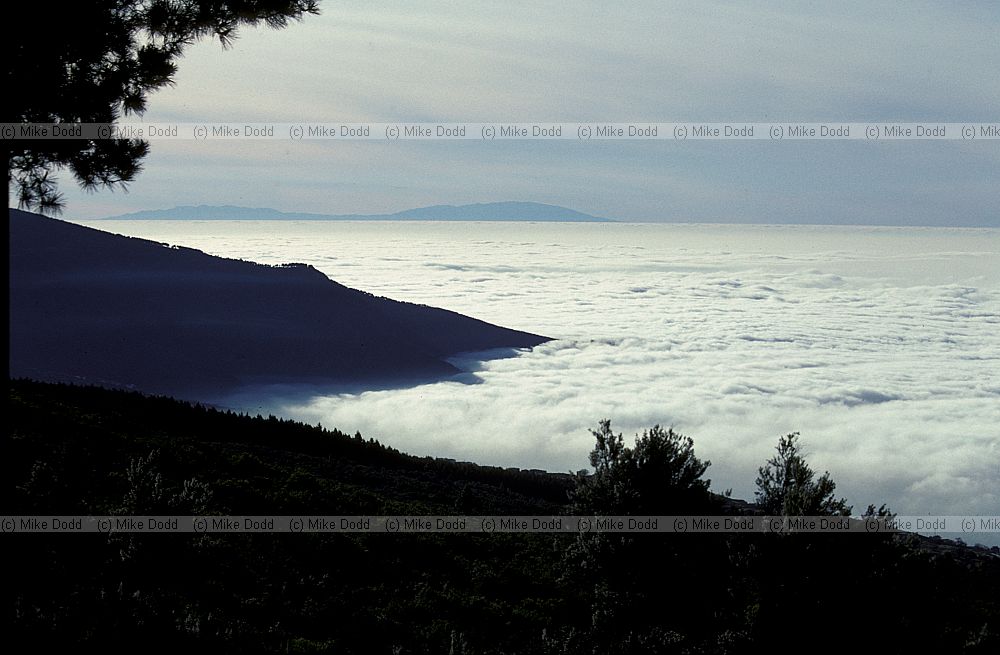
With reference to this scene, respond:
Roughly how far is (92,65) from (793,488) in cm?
1157

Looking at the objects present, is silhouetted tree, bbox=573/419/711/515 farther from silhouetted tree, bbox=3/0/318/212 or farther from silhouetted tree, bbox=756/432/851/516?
silhouetted tree, bbox=3/0/318/212

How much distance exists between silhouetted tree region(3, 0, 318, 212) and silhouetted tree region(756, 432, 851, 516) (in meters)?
9.78

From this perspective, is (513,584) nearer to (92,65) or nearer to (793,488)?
(793,488)

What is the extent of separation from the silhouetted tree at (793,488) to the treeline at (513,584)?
0.09ft

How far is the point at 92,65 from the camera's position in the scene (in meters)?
11.0

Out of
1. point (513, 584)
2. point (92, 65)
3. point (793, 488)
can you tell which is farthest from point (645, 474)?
point (92, 65)

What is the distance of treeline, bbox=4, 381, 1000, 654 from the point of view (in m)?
9.52

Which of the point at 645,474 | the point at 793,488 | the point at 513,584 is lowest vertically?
the point at 513,584

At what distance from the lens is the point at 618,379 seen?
190m

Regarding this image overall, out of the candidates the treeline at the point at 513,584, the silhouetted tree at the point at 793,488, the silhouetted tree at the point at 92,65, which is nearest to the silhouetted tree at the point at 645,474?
the treeline at the point at 513,584

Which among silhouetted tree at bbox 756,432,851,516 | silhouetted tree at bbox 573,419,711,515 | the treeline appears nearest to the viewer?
the treeline

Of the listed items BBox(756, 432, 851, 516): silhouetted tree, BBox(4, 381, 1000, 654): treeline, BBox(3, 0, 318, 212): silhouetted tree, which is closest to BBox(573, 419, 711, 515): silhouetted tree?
BBox(4, 381, 1000, 654): treeline

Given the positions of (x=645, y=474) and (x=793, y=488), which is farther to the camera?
(x=645, y=474)

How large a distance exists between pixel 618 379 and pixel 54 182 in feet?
596
